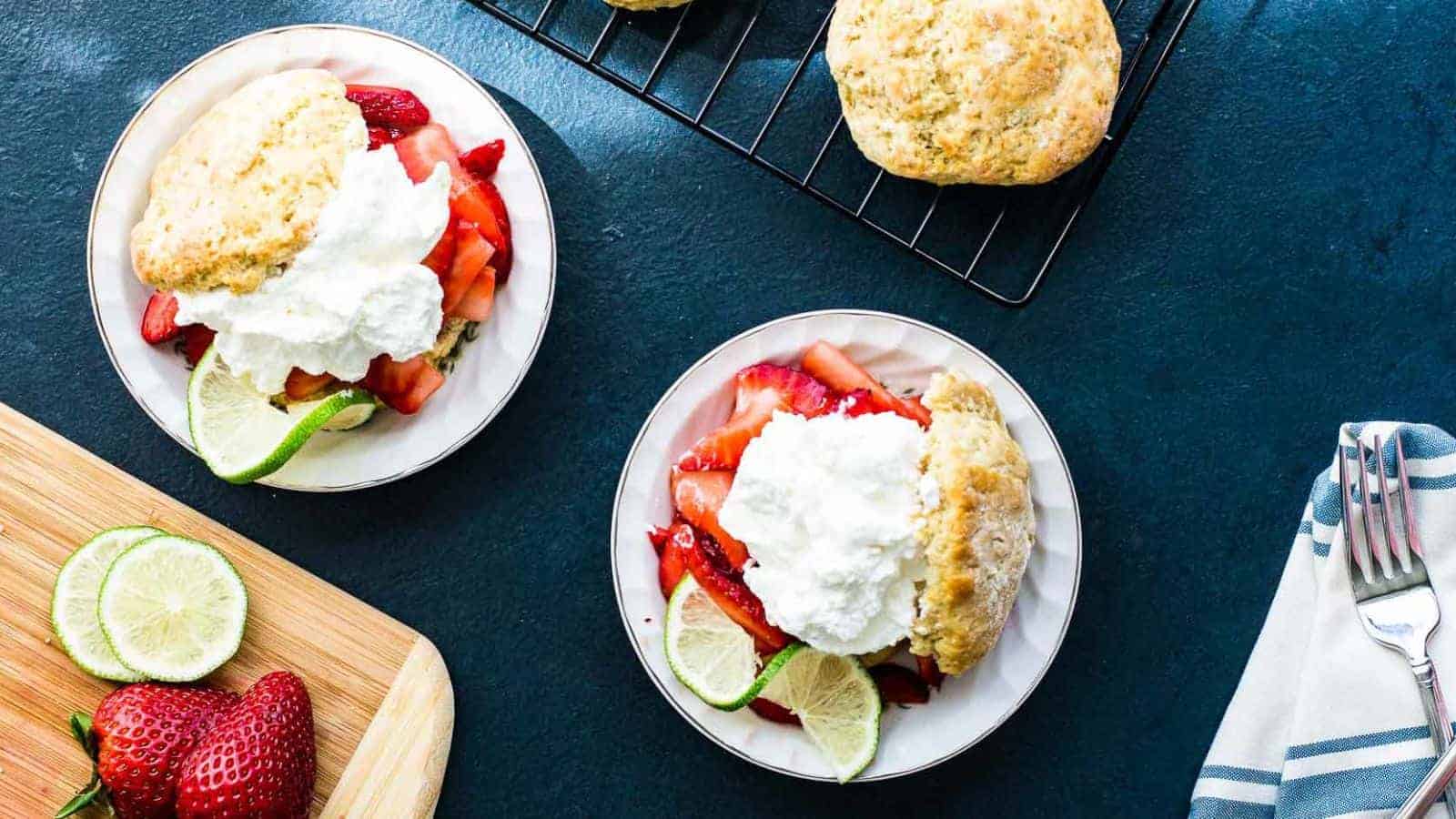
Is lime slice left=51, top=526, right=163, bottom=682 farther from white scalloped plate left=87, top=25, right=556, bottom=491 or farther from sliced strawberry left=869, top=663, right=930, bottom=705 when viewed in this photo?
sliced strawberry left=869, top=663, right=930, bottom=705

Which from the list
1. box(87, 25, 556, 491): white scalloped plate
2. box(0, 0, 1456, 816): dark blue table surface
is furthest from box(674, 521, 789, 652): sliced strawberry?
box(87, 25, 556, 491): white scalloped plate

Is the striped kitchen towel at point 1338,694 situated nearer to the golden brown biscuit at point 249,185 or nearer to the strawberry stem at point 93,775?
the golden brown biscuit at point 249,185

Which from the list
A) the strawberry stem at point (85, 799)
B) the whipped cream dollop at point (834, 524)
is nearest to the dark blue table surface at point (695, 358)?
the whipped cream dollop at point (834, 524)

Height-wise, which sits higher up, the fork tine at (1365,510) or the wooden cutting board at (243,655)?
the fork tine at (1365,510)

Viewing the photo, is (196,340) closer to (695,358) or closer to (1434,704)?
(695,358)

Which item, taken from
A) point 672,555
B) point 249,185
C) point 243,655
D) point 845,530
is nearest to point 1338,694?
point 845,530

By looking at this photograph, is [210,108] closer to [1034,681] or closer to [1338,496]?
[1034,681]

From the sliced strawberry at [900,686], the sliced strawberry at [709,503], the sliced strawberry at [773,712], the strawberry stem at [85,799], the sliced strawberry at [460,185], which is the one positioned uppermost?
the sliced strawberry at [460,185]
